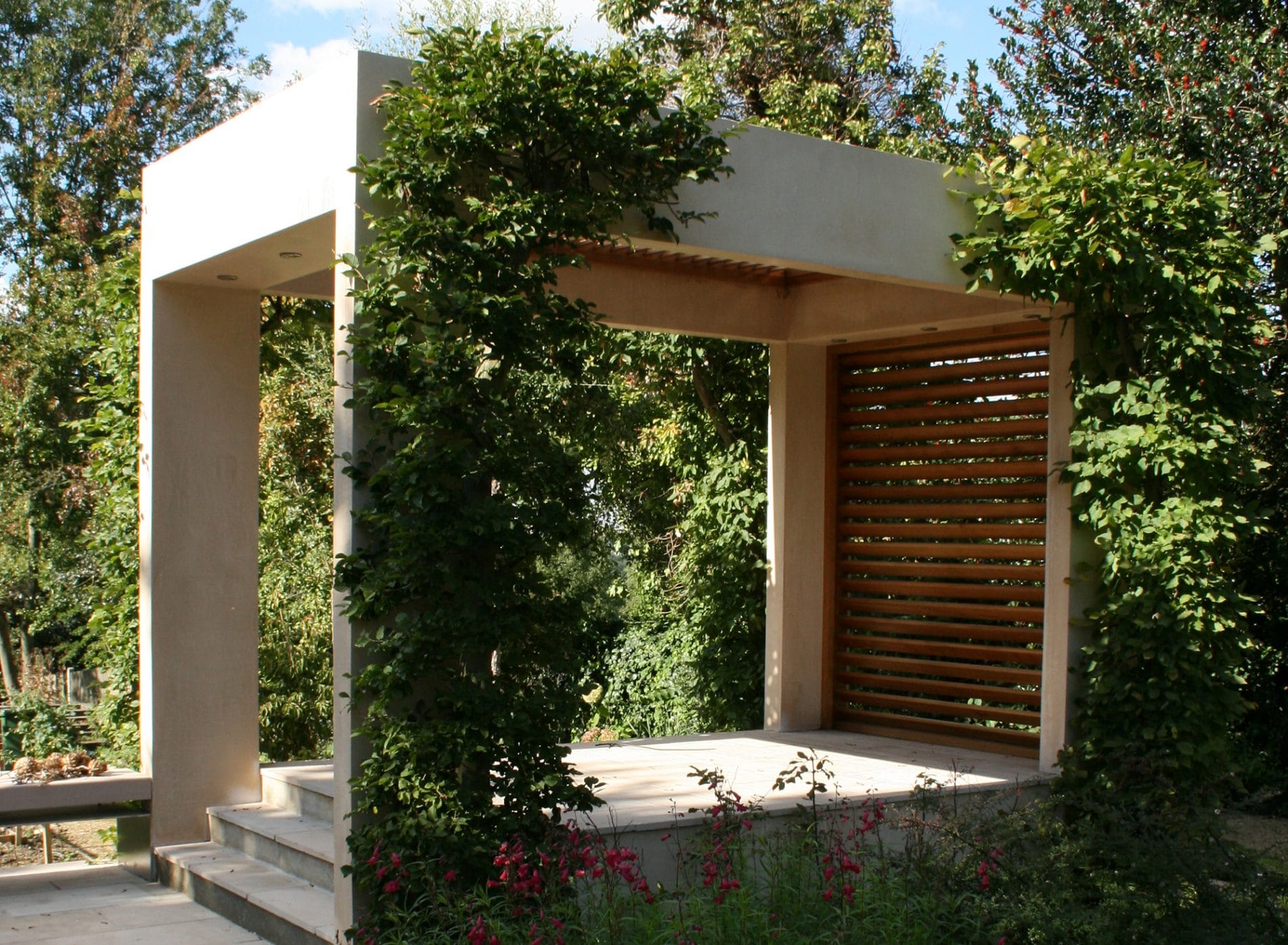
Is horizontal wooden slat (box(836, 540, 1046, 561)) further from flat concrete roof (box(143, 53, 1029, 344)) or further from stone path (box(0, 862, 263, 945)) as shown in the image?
stone path (box(0, 862, 263, 945))

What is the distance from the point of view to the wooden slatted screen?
26.2 feet

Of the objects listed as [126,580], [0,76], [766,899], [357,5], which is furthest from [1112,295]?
[0,76]

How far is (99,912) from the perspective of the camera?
19.0ft

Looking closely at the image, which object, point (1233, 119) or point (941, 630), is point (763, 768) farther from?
point (1233, 119)

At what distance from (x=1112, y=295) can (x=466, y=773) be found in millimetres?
4378

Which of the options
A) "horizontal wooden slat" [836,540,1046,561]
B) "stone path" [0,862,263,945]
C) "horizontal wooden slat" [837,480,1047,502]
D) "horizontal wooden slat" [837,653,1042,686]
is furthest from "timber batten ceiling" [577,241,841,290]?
"stone path" [0,862,263,945]

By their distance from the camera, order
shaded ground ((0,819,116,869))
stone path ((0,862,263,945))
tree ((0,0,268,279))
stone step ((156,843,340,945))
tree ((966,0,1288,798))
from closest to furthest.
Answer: stone step ((156,843,340,945))
stone path ((0,862,263,945))
tree ((966,0,1288,798))
shaded ground ((0,819,116,869))
tree ((0,0,268,279))

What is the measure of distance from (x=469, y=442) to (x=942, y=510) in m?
4.65

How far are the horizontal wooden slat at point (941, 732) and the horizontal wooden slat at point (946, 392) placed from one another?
220 cm

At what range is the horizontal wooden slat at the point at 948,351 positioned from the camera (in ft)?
26.2

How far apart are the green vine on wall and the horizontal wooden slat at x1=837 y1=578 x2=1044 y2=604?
3.38 feet

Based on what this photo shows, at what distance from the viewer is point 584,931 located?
4.02 metres

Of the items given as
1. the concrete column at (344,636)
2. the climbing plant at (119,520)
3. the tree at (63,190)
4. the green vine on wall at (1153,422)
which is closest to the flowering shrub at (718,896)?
the concrete column at (344,636)

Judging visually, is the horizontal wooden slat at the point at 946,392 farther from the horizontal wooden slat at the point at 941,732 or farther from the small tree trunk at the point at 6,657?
the small tree trunk at the point at 6,657
